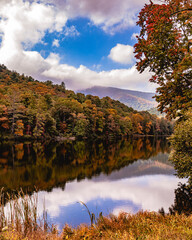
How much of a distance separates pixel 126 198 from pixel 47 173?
25.5 ft

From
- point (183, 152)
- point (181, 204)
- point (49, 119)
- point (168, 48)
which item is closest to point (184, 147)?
point (183, 152)

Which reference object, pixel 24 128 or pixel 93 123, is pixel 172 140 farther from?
pixel 93 123

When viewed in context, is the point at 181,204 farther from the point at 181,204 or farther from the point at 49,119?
the point at 49,119

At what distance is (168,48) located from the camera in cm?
862

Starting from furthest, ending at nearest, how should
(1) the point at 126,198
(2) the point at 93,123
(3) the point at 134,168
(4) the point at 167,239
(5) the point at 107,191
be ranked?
(2) the point at 93,123, (3) the point at 134,168, (5) the point at 107,191, (1) the point at 126,198, (4) the point at 167,239

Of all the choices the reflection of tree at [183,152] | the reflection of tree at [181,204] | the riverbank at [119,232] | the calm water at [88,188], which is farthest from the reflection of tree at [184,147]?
the riverbank at [119,232]

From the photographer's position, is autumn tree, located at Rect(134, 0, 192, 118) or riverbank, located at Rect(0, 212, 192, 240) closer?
riverbank, located at Rect(0, 212, 192, 240)

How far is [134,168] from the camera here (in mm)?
18922

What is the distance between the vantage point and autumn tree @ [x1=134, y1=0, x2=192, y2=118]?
763cm

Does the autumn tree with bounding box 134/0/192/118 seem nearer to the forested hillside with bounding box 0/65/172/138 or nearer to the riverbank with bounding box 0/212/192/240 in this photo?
the riverbank with bounding box 0/212/192/240

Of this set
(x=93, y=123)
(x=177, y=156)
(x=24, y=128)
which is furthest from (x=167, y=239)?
(x=93, y=123)

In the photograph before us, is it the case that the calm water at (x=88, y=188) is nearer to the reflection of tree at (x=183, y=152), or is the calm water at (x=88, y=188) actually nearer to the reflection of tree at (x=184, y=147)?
the reflection of tree at (x=183, y=152)

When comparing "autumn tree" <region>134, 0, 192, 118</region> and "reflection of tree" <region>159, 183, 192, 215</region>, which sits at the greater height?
"autumn tree" <region>134, 0, 192, 118</region>

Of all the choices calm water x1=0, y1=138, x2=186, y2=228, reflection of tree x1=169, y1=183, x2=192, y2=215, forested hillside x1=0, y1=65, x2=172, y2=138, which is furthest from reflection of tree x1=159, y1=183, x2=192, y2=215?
forested hillside x1=0, y1=65, x2=172, y2=138
